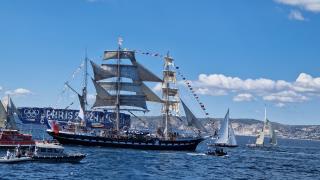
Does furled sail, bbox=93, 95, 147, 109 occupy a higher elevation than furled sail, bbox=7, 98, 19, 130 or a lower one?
higher

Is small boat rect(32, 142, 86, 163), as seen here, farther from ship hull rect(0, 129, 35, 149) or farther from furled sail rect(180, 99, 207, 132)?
furled sail rect(180, 99, 207, 132)

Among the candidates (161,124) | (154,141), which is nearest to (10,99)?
(154,141)

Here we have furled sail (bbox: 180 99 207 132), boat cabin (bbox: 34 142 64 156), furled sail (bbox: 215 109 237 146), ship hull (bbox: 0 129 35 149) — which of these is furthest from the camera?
furled sail (bbox: 215 109 237 146)

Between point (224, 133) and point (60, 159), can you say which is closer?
point (60, 159)

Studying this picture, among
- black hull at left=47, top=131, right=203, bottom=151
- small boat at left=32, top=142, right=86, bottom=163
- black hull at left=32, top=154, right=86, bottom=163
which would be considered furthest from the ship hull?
black hull at left=47, top=131, right=203, bottom=151

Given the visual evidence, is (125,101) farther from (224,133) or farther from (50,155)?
(50,155)

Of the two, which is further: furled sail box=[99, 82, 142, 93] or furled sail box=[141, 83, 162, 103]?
furled sail box=[99, 82, 142, 93]

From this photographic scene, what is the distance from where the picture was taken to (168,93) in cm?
14712

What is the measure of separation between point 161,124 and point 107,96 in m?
15.6

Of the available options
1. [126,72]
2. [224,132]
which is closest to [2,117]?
[126,72]

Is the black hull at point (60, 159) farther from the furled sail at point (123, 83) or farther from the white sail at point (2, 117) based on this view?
the furled sail at point (123, 83)

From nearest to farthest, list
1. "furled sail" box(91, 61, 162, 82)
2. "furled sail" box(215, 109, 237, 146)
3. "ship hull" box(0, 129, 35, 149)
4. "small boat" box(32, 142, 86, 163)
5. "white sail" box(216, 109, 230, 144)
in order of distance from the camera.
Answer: "small boat" box(32, 142, 86, 163)
"ship hull" box(0, 129, 35, 149)
"furled sail" box(91, 61, 162, 82)
"furled sail" box(215, 109, 237, 146)
"white sail" box(216, 109, 230, 144)

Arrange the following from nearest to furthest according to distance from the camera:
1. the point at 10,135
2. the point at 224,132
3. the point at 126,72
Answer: the point at 10,135, the point at 126,72, the point at 224,132

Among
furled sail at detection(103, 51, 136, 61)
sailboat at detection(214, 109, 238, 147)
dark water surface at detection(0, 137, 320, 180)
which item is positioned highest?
furled sail at detection(103, 51, 136, 61)
